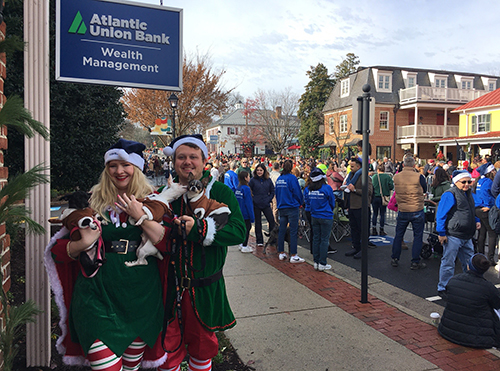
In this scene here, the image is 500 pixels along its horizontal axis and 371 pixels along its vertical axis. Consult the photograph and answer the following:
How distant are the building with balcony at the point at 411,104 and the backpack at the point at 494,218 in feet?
91.6

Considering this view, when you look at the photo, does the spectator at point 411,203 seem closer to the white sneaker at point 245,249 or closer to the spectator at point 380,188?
the spectator at point 380,188

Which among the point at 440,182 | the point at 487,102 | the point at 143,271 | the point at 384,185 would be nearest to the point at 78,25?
the point at 143,271

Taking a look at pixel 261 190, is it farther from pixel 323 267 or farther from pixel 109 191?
pixel 109 191

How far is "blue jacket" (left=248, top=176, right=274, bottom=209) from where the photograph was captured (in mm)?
8477

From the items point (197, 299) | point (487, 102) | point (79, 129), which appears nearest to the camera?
point (197, 299)

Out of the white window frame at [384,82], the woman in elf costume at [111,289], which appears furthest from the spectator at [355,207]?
the white window frame at [384,82]

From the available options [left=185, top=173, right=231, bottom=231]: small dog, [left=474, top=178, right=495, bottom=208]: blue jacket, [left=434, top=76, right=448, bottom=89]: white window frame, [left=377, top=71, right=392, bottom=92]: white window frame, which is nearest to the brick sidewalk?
[left=185, top=173, right=231, bottom=231]: small dog

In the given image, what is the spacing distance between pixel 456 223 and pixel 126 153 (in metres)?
4.69

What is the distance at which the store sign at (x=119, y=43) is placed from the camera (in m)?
3.19

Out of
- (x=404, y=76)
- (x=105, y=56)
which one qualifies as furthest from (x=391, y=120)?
(x=105, y=56)

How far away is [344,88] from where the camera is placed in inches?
1517

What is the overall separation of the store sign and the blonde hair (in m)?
1.20

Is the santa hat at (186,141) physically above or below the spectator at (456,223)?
above

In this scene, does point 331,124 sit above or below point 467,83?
below
